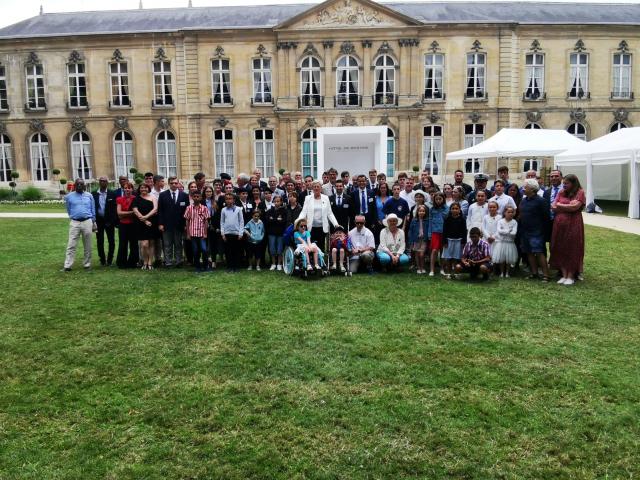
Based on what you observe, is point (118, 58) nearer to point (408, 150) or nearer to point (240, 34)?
point (240, 34)

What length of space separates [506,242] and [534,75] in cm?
2516

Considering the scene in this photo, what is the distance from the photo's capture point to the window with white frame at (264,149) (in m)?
30.8

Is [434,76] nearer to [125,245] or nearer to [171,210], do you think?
[171,210]

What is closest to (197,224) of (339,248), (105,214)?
(105,214)

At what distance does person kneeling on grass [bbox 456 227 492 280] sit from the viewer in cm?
877

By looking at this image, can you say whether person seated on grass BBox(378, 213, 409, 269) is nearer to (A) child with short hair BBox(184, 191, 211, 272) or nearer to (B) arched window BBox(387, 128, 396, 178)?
(A) child with short hair BBox(184, 191, 211, 272)

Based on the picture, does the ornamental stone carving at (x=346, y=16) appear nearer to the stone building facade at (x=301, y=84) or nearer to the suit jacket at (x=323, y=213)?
the stone building facade at (x=301, y=84)

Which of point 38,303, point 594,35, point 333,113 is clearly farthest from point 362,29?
point 38,303

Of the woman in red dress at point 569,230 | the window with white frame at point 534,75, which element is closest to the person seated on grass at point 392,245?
the woman in red dress at point 569,230

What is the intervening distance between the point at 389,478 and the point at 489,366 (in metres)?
2.19

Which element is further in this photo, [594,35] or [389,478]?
[594,35]

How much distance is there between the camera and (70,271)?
1007cm

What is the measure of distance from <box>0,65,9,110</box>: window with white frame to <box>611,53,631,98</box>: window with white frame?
37.4 metres

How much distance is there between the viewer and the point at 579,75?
30.2m
